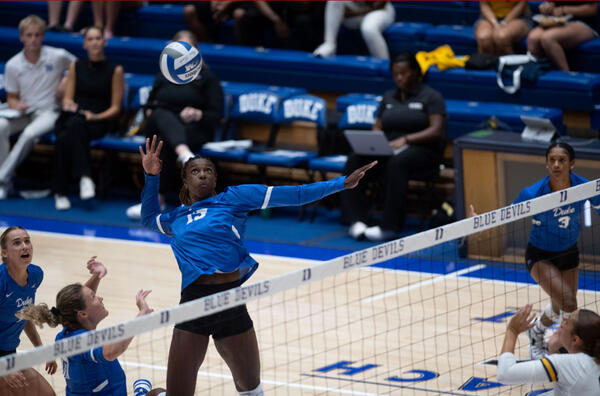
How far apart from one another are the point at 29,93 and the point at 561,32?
678 cm

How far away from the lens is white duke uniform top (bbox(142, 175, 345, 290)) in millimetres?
6496

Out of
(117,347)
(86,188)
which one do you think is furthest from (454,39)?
(117,347)

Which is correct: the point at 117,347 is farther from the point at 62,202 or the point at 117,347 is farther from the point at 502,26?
the point at 502,26

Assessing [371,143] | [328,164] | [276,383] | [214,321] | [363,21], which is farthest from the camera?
[363,21]

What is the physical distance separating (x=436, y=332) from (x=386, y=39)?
20.1 ft

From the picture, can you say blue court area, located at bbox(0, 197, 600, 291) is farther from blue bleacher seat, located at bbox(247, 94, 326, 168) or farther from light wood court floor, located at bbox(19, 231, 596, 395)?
blue bleacher seat, located at bbox(247, 94, 326, 168)

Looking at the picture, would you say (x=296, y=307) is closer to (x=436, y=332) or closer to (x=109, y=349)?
(x=436, y=332)

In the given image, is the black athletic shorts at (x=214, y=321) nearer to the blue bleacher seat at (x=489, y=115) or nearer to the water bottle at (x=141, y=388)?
the water bottle at (x=141, y=388)

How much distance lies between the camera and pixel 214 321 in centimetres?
644

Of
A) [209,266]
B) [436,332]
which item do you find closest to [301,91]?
[436,332]

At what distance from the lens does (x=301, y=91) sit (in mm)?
13805

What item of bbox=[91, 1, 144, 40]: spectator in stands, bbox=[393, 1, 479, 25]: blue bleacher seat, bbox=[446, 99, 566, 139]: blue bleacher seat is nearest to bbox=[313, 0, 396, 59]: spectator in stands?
bbox=[393, 1, 479, 25]: blue bleacher seat

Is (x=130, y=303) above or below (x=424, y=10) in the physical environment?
below

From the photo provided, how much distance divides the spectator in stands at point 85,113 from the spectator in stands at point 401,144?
3420 millimetres
